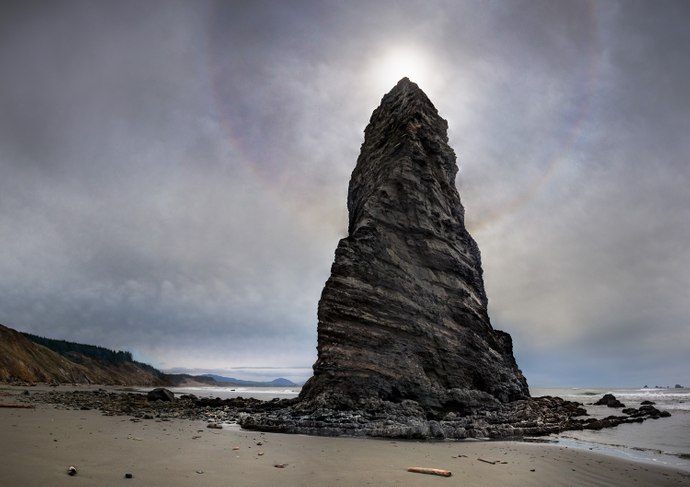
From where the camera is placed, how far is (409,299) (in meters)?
23.7

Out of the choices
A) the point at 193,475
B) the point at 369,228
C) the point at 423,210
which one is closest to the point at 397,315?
the point at 369,228

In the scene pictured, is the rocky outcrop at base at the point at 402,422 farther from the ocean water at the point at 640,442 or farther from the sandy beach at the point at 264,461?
the sandy beach at the point at 264,461

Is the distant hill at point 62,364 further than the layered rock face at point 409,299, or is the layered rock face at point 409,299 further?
the distant hill at point 62,364

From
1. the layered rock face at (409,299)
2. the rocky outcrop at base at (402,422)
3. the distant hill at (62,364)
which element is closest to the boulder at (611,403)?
the layered rock face at (409,299)

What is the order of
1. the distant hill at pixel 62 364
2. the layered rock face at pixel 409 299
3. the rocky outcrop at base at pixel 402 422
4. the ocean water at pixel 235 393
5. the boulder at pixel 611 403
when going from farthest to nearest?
1. the distant hill at pixel 62 364
2. the ocean water at pixel 235 393
3. the boulder at pixel 611 403
4. the layered rock face at pixel 409 299
5. the rocky outcrop at base at pixel 402 422

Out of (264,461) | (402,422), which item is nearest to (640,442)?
(402,422)

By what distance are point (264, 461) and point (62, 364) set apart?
105 m

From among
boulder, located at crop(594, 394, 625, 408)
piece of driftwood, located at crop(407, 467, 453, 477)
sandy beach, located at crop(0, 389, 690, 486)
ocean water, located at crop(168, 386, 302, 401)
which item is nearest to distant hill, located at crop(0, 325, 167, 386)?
ocean water, located at crop(168, 386, 302, 401)

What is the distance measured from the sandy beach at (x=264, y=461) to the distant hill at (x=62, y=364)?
70.5 metres

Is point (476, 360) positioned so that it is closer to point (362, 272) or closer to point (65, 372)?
point (362, 272)

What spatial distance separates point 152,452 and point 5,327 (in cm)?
9730

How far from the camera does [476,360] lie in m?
24.5

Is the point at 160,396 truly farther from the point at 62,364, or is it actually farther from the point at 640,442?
the point at 62,364

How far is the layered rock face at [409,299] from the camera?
21172 mm
